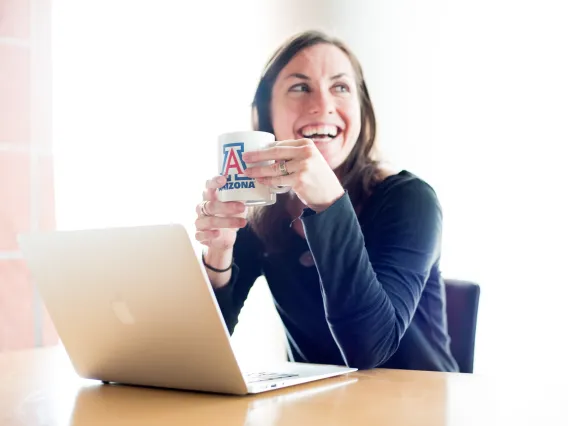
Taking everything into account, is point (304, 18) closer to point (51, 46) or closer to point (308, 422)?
point (51, 46)

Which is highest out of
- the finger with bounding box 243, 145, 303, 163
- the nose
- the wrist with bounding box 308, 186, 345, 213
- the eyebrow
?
the eyebrow

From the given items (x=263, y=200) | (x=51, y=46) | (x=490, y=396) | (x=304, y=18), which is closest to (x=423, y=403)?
(x=490, y=396)

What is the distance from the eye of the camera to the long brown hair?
162cm

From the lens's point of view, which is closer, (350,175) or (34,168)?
(350,175)

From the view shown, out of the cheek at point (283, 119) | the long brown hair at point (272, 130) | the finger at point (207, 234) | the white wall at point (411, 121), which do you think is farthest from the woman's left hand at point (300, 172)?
the white wall at point (411, 121)

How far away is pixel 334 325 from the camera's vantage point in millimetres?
1137

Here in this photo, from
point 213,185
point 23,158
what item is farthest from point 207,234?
point 23,158

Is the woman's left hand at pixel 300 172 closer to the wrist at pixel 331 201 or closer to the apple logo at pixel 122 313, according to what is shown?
the wrist at pixel 331 201

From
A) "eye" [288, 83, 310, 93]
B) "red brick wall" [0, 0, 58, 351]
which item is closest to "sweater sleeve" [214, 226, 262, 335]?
"eye" [288, 83, 310, 93]

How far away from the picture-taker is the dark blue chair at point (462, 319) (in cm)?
135

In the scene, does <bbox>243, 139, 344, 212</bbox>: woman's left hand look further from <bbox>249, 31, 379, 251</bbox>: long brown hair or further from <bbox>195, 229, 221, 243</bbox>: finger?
<bbox>249, 31, 379, 251</bbox>: long brown hair

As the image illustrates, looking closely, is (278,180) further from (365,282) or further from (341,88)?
(341,88)

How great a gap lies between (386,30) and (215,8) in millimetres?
659

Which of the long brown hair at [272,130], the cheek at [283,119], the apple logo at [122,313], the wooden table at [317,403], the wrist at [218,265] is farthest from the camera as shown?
the cheek at [283,119]
